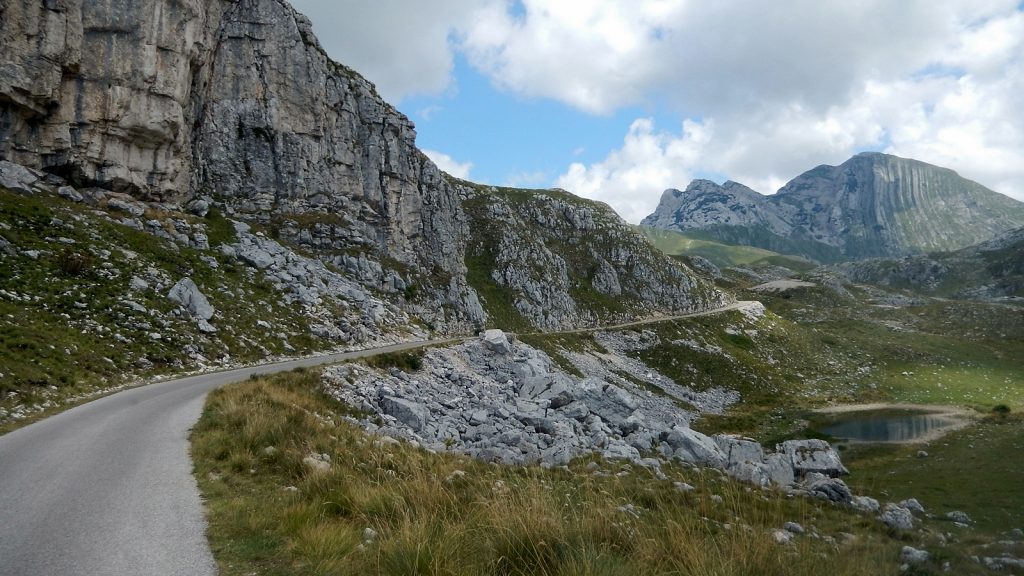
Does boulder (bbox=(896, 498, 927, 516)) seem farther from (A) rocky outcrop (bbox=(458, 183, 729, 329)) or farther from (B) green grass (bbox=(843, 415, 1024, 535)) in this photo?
(A) rocky outcrop (bbox=(458, 183, 729, 329))

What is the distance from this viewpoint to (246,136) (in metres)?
56.2

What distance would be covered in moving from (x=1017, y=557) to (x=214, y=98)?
68.3 m

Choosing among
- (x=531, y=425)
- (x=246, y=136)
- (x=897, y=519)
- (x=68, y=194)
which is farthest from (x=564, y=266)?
(x=897, y=519)

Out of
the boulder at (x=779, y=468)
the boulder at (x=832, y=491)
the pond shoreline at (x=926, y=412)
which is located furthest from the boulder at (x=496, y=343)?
the pond shoreline at (x=926, y=412)

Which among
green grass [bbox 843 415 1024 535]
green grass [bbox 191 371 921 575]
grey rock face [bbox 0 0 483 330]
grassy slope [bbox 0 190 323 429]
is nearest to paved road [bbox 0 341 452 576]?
green grass [bbox 191 371 921 575]

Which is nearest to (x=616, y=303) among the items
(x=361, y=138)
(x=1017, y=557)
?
(x=361, y=138)

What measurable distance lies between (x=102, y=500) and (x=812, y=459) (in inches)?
1201

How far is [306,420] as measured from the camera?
13.8 meters

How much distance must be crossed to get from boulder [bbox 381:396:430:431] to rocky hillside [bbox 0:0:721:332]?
119 ft

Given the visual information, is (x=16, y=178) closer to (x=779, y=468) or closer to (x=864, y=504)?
(x=779, y=468)

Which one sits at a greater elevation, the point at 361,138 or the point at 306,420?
the point at 361,138

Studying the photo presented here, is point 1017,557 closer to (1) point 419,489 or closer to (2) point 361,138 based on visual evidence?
(1) point 419,489

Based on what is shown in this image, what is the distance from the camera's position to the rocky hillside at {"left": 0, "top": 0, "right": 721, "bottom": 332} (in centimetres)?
3844

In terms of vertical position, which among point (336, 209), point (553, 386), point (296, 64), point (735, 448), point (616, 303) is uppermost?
point (296, 64)
